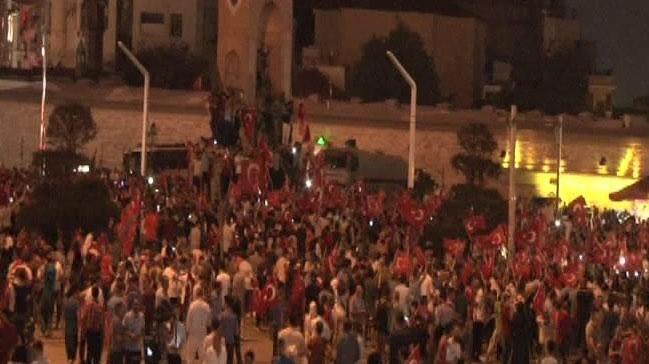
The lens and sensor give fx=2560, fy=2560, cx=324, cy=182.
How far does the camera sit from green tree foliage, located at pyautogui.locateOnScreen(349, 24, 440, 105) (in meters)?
83.1

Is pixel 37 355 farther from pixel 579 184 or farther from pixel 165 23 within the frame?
pixel 165 23

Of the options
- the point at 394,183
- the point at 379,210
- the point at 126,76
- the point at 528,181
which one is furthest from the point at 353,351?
the point at 126,76

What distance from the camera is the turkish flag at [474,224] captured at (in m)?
36.4

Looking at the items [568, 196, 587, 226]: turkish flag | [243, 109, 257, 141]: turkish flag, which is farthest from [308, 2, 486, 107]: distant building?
[243, 109, 257, 141]: turkish flag

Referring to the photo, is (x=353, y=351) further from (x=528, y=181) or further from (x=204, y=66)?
(x=204, y=66)

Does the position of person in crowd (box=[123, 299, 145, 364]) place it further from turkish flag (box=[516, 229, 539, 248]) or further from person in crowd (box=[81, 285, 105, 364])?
turkish flag (box=[516, 229, 539, 248])

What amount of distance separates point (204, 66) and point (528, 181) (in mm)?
21768

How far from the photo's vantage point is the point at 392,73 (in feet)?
276

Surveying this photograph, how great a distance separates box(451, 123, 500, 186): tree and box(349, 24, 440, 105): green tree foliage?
19.8 meters

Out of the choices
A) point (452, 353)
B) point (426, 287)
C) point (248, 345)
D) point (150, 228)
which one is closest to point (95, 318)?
point (452, 353)

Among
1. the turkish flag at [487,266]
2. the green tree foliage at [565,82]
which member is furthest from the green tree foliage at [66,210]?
the green tree foliage at [565,82]

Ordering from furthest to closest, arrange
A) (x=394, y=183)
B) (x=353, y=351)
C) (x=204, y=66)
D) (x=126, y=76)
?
1. (x=204, y=66)
2. (x=126, y=76)
3. (x=394, y=183)
4. (x=353, y=351)

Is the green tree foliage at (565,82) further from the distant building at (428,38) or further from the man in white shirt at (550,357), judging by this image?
the man in white shirt at (550,357)

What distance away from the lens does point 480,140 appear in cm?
6188
